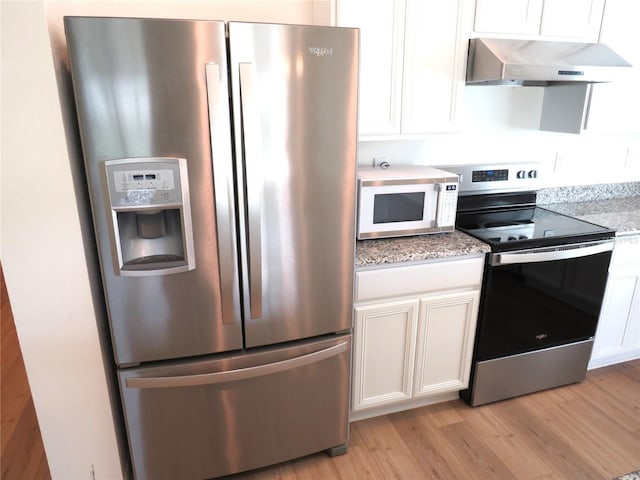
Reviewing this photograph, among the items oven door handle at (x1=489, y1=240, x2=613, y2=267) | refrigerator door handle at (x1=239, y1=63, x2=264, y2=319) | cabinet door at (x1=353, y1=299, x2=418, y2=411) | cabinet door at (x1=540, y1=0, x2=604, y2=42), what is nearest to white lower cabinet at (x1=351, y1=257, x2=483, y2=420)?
cabinet door at (x1=353, y1=299, x2=418, y2=411)

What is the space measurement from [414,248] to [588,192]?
1.61 metres

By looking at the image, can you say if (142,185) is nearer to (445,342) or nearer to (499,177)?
(445,342)

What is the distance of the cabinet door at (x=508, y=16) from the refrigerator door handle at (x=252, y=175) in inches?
48.0

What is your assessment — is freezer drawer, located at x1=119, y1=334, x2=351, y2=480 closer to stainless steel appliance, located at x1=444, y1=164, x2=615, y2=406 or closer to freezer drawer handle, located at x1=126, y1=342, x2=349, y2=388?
freezer drawer handle, located at x1=126, y1=342, x2=349, y2=388

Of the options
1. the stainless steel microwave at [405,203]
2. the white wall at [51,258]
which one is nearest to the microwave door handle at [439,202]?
the stainless steel microwave at [405,203]

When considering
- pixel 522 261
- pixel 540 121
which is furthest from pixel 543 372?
pixel 540 121

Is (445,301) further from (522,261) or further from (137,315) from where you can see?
(137,315)

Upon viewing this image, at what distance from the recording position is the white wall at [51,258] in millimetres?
1231

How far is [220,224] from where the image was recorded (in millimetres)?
1506

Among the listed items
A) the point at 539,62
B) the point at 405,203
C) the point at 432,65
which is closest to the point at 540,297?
the point at 405,203

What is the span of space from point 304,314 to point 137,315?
601 millimetres

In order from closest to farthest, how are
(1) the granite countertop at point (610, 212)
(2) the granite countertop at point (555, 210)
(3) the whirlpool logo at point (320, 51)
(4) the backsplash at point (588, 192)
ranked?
(3) the whirlpool logo at point (320, 51) → (2) the granite countertop at point (555, 210) → (1) the granite countertop at point (610, 212) → (4) the backsplash at point (588, 192)

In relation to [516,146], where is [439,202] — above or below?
below

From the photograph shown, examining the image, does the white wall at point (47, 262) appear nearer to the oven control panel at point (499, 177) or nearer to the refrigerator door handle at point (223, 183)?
the refrigerator door handle at point (223, 183)
